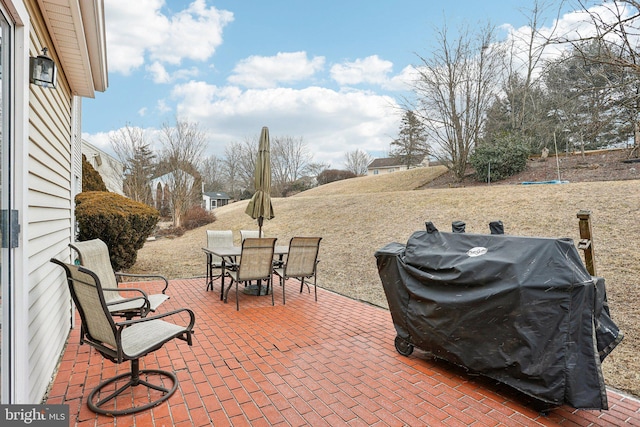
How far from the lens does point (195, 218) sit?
1688 cm

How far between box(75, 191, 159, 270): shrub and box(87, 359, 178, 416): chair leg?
170 inches

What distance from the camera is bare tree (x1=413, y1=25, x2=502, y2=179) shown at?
15.8 metres

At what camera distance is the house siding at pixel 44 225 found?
2.19m

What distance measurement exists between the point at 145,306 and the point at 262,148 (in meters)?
3.34

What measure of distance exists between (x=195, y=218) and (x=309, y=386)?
15.6 meters

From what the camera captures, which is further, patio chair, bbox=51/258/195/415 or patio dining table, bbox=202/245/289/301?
patio dining table, bbox=202/245/289/301

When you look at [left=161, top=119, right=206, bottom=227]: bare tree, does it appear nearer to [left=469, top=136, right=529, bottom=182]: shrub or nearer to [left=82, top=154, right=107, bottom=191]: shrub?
[left=82, top=154, right=107, bottom=191]: shrub

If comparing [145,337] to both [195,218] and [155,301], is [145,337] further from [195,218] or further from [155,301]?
[195,218]

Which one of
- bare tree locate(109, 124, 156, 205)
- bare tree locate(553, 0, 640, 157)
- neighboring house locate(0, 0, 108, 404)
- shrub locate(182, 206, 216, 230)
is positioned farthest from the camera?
shrub locate(182, 206, 216, 230)

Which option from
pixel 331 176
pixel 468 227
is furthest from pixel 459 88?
pixel 331 176

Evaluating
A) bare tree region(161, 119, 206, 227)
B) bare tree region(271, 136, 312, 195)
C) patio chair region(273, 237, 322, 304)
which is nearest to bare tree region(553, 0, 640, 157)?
patio chair region(273, 237, 322, 304)

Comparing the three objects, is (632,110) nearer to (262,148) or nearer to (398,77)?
(262,148)

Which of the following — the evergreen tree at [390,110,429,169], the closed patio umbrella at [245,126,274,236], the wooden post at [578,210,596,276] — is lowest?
the wooden post at [578,210,596,276]

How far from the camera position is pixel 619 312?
4.49m
